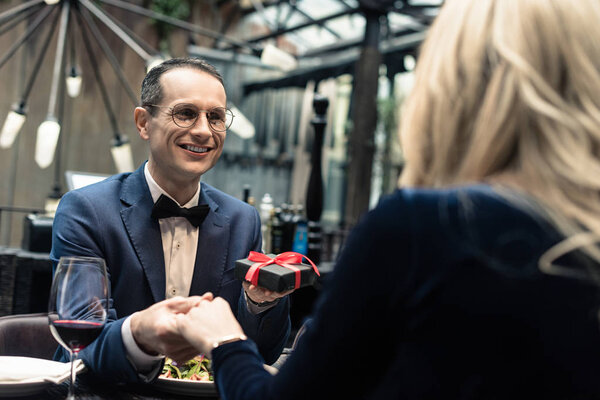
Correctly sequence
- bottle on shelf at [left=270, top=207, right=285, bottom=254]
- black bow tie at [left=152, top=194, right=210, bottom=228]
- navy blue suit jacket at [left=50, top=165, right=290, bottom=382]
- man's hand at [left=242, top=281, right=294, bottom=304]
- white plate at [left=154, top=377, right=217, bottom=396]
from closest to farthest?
white plate at [left=154, top=377, right=217, bottom=396] < man's hand at [left=242, top=281, right=294, bottom=304] < navy blue suit jacket at [left=50, top=165, right=290, bottom=382] < black bow tie at [left=152, top=194, right=210, bottom=228] < bottle on shelf at [left=270, top=207, right=285, bottom=254]

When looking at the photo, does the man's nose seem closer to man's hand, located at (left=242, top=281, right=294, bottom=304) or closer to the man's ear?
the man's ear

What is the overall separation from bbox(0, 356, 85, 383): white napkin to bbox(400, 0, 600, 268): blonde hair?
75 centimetres

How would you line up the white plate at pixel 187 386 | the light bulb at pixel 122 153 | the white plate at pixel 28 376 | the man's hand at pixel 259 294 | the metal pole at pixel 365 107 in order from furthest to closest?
1. the metal pole at pixel 365 107
2. the light bulb at pixel 122 153
3. the man's hand at pixel 259 294
4. the white plate at pixel 187 386
5. the white plate at pixel 28 376

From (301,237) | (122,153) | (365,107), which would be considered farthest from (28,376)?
(365,107)

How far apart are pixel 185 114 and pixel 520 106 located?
1.22m

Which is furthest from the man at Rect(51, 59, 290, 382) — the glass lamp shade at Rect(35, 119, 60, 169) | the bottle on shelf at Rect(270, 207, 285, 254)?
the glass lamp shade at Rect(35, 119, 60, 169)

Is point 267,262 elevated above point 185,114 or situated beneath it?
situated beneath

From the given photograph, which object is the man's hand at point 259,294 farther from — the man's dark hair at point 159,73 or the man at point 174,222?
the man's dark hair at point 159,73

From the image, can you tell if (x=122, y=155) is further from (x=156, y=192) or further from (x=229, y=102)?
(x=156, y=192)

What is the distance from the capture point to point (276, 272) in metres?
1.20

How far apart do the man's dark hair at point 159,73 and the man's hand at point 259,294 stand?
2.30ft

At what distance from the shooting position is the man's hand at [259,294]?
135cm

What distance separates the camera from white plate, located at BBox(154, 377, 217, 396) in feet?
3.71

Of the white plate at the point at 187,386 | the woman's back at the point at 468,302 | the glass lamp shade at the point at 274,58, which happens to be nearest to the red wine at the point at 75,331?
the white plate at the point at 187,386
